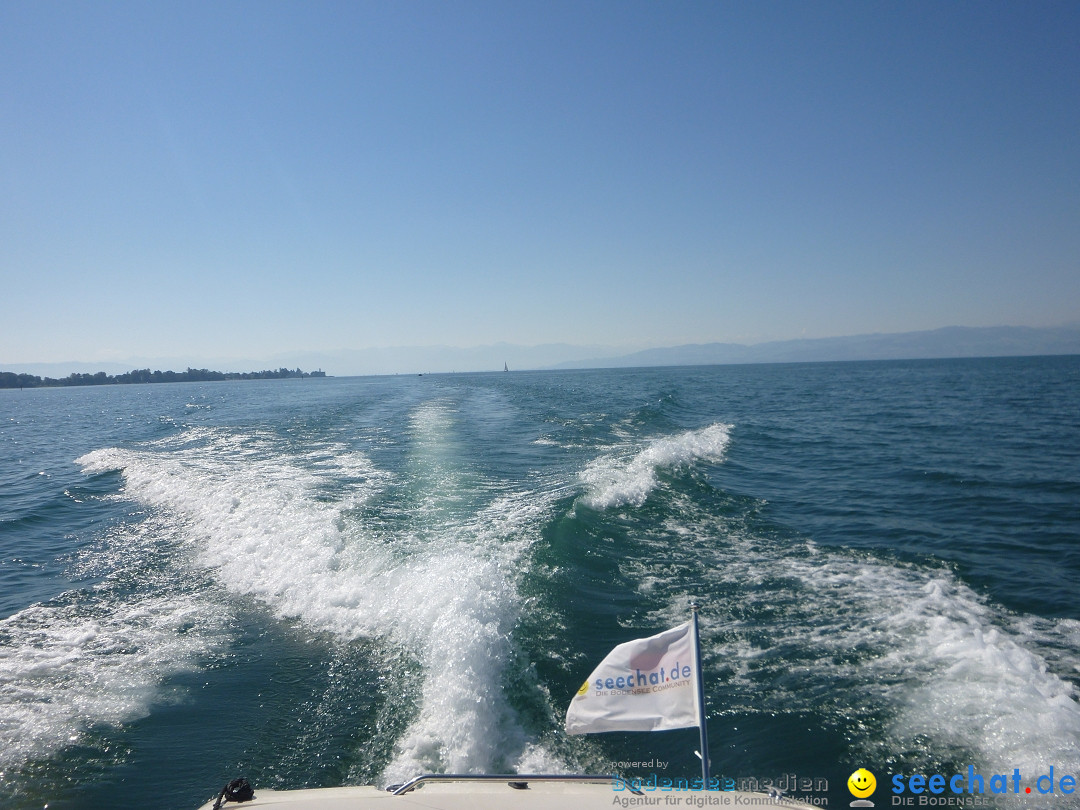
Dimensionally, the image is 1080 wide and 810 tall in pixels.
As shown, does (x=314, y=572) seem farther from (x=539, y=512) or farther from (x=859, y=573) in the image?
(x=859, y=573)

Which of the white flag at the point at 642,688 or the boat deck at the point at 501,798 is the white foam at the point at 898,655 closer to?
the boat deck at the point at 501,798

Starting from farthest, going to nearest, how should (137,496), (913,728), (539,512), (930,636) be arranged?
(137,496), (539,512), (930,636), (913,728)

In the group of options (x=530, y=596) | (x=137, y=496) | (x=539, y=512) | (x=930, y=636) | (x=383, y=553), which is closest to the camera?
(x=930, y=636)

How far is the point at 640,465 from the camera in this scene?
17797 mm

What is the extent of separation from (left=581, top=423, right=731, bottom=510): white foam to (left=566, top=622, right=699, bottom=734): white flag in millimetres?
9200

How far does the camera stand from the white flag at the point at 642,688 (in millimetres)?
4172

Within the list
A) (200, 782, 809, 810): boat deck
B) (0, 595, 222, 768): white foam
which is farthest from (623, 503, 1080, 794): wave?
(0, 595, 222, 768): white foam

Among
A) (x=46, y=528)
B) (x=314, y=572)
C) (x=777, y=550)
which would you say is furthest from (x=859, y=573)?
(x=46, y=528)

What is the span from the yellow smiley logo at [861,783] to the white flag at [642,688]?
103 inches

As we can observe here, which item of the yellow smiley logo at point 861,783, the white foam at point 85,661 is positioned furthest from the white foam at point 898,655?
the white foam at point 85,661

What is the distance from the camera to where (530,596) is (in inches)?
362

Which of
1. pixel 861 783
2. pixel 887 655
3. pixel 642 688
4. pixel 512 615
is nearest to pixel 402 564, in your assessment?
pixel 512 615

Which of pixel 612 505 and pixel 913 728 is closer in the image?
pixel 913 728

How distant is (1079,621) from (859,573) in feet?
9.31
